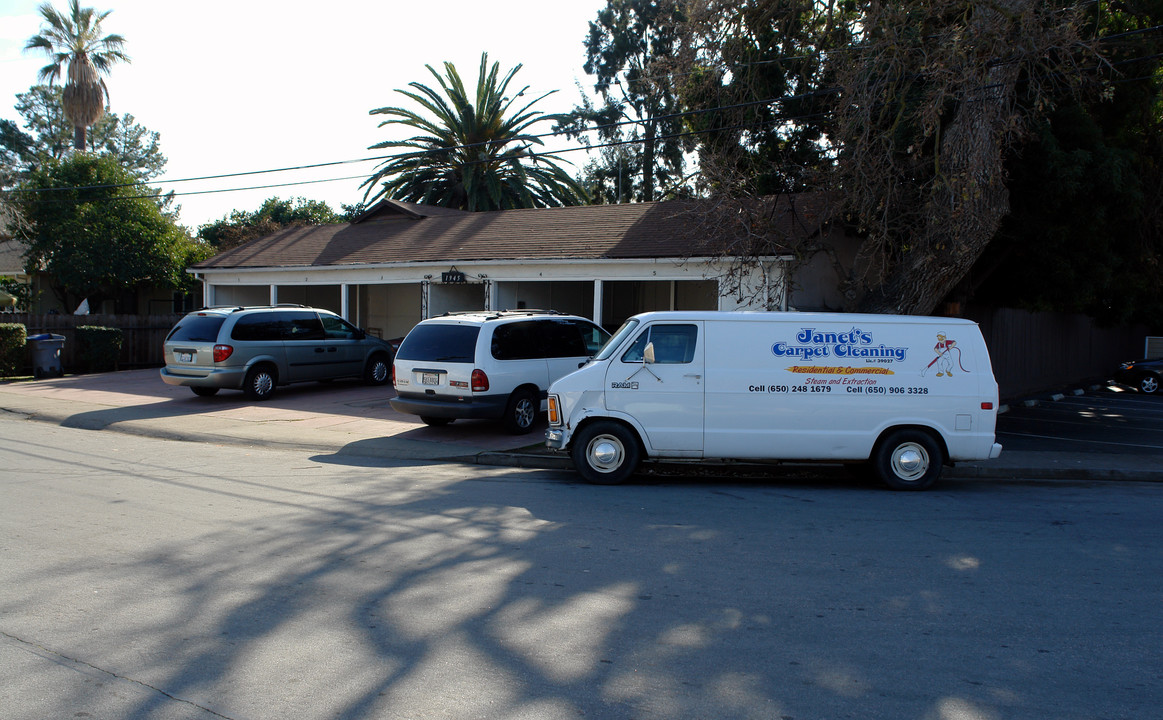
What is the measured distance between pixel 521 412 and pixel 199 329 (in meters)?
7.30

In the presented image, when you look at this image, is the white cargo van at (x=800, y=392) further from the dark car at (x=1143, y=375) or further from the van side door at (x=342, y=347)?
the dark car at (x=1143, y=375)

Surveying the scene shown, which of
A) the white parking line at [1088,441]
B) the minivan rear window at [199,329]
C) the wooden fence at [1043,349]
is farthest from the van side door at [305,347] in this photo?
the wooden fence at [1043,349]

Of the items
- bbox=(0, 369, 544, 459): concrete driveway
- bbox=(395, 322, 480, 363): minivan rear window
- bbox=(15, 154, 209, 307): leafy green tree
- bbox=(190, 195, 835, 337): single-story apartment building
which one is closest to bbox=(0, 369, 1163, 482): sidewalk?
bbox=(0, 369, 544, 459): concrete driveway

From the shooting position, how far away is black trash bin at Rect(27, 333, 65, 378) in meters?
21.7

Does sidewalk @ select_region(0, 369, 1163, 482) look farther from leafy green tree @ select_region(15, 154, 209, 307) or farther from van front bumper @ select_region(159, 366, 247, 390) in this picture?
leafy green tree @ select_region(15, 154, 209, 307)

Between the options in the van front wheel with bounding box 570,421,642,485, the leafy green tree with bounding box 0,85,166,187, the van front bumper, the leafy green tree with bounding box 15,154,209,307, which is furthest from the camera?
the leafy green tree with bounding box 0,85,166,187

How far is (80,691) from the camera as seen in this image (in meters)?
4.08

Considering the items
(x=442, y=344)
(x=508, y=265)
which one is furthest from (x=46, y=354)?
(x=442, y=344)

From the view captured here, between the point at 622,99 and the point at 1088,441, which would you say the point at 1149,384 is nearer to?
the point at 1088,441

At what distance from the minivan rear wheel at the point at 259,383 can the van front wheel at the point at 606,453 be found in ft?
30.4

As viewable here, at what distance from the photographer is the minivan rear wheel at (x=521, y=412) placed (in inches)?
509

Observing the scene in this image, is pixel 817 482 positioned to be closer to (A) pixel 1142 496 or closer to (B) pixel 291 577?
(A) pixel 1142 496

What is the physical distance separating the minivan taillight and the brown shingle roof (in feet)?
16.8

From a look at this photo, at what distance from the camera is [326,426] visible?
46.5 ft
